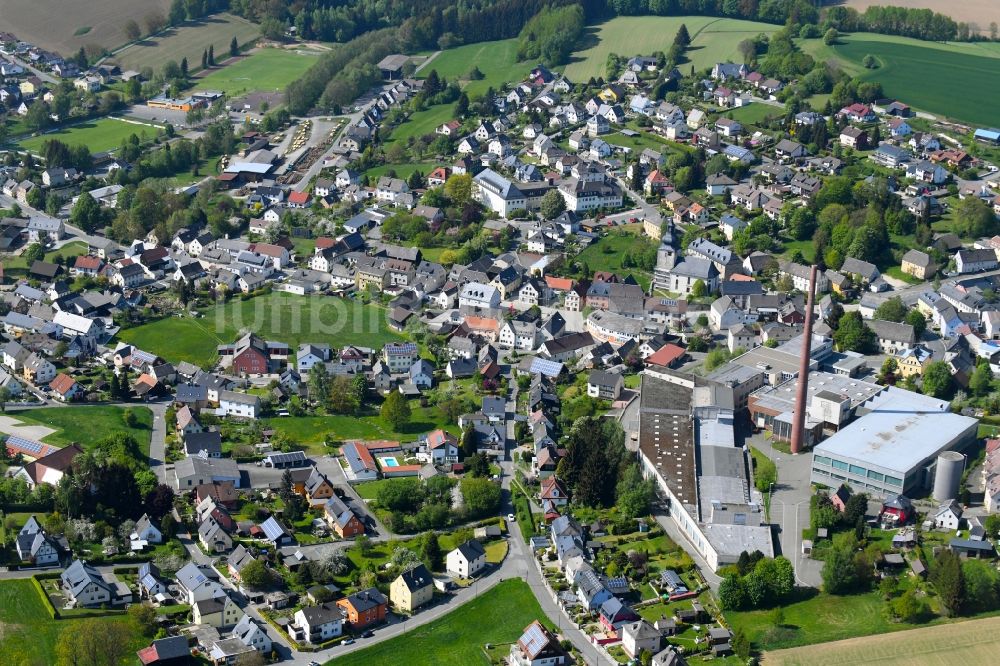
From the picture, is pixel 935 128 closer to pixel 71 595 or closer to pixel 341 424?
pixel 341 424

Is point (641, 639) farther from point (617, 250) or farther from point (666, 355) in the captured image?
point (617, 250)

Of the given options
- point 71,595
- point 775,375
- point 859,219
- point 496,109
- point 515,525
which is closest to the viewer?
point 71,595

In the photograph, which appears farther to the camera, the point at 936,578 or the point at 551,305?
the point at 551,305

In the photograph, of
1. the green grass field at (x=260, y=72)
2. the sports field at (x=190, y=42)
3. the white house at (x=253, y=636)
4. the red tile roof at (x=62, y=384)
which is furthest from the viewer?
the sports field at (x=190, y=42)

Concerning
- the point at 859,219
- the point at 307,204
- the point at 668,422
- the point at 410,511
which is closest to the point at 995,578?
the point at 668,422

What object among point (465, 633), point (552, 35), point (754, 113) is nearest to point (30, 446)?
Answer: point (465, 633)

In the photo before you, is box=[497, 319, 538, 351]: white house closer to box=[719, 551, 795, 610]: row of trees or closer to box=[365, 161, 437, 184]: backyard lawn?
box=[719, 551, 795, 610]: row of trees

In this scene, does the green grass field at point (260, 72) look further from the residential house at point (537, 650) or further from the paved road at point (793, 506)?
the residential house at point (537, 650)

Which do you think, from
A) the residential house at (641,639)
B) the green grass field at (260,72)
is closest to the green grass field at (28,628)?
the residential house at (641,639)
